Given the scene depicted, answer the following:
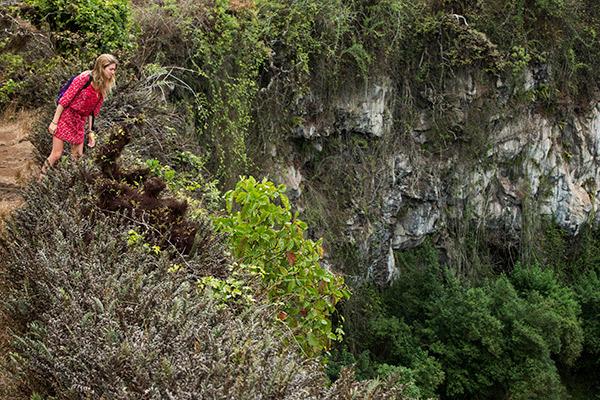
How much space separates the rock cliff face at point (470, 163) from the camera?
11188mm

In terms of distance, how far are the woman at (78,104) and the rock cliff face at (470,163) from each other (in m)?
5.87

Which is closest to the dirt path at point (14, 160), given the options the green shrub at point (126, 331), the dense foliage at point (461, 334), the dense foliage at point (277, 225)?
the dense foliage at point (277, 225)

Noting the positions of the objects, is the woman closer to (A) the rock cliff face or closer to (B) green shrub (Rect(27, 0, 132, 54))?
(B) green shrub (Rect(27, 0, 132, 54))

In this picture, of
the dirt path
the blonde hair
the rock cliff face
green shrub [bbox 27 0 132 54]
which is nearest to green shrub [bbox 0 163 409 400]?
the dirt path

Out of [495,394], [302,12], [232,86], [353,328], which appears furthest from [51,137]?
[495,394]

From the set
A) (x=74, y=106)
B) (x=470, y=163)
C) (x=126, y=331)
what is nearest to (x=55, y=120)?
(x=74, y=106)

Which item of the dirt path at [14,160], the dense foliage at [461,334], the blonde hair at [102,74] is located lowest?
the dense foliage at [461,334]

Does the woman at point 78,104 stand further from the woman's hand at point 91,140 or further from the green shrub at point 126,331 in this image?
the green shrub at point 126,331

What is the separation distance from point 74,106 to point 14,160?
1495 mm

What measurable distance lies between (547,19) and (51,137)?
10.8 meters

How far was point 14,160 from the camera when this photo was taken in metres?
5.64

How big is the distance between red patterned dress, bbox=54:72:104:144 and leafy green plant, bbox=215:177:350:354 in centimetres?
145

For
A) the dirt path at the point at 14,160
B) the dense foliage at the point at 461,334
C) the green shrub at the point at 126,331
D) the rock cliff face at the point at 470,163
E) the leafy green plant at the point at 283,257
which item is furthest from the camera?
the rock cliff face at the point at 470,163

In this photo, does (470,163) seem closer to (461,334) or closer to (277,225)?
(461,334)
